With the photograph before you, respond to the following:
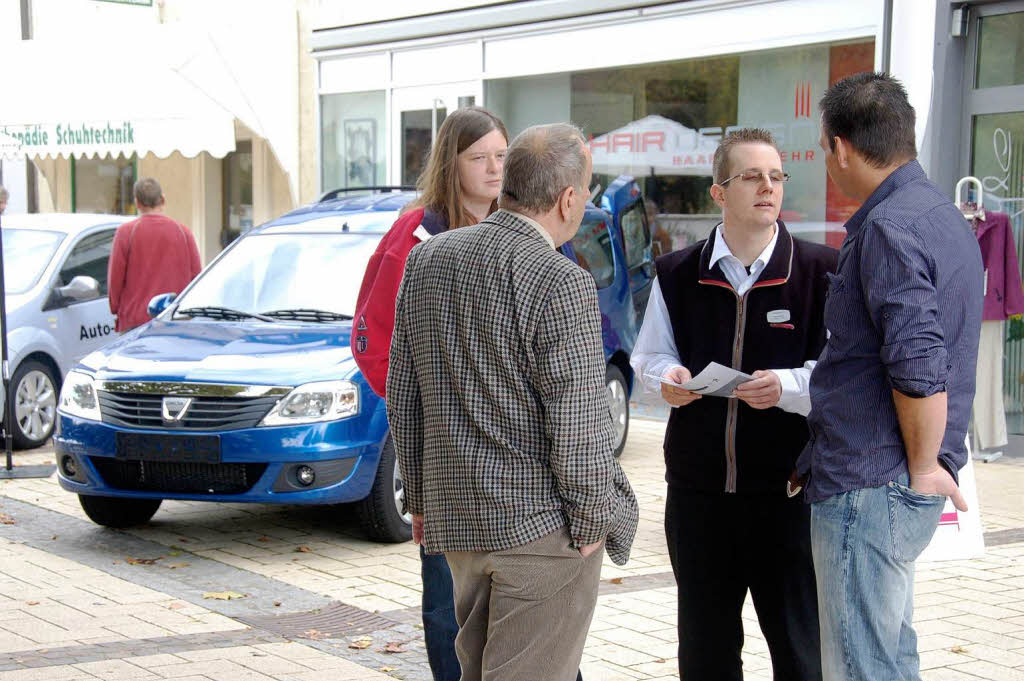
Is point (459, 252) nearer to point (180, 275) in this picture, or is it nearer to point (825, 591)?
point (825, 591)

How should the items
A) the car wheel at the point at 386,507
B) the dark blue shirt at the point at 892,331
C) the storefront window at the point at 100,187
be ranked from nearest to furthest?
1. the dark blue shirt at the point at 892,331
2. the car wheel at the point at 386,507
3. the storefront window at the point at 100,187

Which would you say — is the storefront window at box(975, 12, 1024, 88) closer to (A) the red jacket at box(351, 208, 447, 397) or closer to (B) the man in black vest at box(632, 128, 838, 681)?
(B) the man in black vest at box(632, 128, 838, 681)

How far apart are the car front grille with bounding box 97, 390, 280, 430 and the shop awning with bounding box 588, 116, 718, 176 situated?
6.16 m

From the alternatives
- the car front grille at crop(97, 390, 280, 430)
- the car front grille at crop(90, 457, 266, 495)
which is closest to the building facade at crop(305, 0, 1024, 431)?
the car front grille at crop(97, 390, 280, 430)

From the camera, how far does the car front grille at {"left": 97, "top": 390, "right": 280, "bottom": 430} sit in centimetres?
668

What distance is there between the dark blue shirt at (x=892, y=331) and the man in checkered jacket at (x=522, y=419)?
1.72ft

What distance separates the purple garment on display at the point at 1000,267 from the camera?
9438 mm

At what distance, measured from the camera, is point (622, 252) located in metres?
9.91

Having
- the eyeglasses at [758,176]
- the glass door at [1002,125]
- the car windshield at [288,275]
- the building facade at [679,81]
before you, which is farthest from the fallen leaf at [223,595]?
the glass door at [1002,125]

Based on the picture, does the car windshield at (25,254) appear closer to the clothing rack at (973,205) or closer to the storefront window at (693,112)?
the storefront window at (693,112)

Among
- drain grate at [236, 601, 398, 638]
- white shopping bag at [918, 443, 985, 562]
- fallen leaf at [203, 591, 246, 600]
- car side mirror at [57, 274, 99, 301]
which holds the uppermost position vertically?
car side mirror at [57, 274, 99, 301]

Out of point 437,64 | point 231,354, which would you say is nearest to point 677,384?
point 231,354

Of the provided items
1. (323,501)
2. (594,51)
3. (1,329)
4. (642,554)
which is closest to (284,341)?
(323,501)

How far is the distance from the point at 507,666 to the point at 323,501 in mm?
3715
